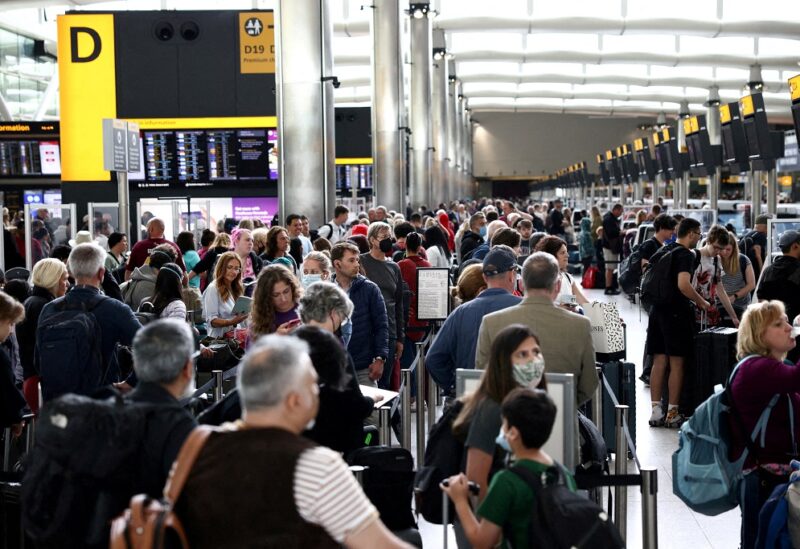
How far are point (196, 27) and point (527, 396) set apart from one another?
57.4 ft

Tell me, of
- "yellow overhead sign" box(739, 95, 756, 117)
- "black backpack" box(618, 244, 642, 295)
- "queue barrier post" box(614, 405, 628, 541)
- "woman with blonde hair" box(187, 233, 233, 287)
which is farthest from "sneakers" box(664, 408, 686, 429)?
"yellow overhead sign" box(739, 95, 756, 117)

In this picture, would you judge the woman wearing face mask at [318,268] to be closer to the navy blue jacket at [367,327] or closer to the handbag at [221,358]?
the navy blue jacket at [367,327]

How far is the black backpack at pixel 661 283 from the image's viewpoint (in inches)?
365

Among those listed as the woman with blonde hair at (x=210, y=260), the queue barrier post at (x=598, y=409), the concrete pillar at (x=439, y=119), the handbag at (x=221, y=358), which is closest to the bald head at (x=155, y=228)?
the woman with blonde hair at (x=210, y=260)

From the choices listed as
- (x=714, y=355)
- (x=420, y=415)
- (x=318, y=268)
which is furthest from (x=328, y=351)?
(x=714, y=355)

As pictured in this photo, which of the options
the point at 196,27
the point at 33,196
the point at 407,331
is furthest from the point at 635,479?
the point at 33,196

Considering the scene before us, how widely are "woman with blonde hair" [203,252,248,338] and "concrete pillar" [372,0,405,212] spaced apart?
16.7m

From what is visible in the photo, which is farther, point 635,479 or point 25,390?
point 25,390

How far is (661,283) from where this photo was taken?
9289mm

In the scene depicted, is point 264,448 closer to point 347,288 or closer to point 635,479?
point 635,479

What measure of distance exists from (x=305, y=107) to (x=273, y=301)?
962cm

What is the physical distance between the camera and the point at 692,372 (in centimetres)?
957

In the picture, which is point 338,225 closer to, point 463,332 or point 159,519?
point 463,332

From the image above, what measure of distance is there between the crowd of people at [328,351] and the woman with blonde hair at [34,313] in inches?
0.5
